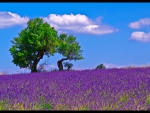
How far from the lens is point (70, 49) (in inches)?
754

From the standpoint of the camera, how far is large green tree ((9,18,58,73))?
18.5 metres

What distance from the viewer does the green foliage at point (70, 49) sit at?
62.7 feet

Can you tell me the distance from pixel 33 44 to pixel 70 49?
205 cm

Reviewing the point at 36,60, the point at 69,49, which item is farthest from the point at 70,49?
the point at 36,60

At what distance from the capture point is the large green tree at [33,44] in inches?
728

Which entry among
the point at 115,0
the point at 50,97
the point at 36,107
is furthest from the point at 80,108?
the point at 115,0

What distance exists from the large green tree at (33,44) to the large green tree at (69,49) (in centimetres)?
54

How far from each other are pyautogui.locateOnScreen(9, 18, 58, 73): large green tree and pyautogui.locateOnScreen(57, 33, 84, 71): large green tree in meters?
0.54

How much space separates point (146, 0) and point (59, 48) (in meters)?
13.8

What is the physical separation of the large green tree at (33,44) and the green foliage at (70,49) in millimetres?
537

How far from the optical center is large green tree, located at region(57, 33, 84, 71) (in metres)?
19.1

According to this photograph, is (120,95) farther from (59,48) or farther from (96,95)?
(59,48)

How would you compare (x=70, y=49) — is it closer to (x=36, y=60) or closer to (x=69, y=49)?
(x=69, y=49)

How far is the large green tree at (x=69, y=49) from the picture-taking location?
19.1 meters
